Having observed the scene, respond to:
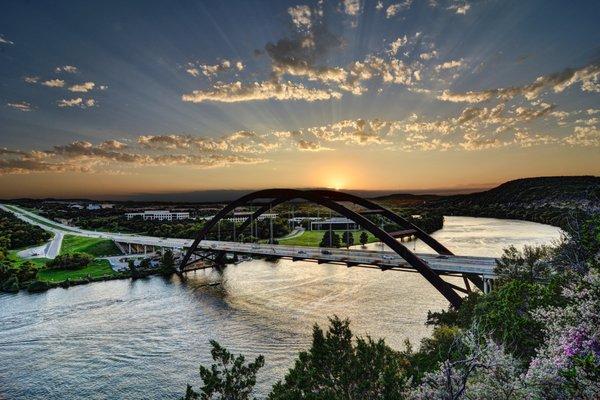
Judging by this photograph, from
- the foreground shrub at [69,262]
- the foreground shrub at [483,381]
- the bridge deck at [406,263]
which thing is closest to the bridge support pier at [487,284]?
the bridge deck at [406,263]

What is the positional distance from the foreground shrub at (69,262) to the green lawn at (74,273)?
76 cm

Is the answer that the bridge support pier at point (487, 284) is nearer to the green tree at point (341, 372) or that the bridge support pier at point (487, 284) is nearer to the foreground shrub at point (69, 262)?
the green tree at point (341, 372)

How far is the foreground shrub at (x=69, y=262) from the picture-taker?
57.0 metres

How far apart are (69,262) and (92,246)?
1989 centimetres

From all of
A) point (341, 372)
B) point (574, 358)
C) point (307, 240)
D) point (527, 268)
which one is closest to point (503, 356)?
point (574, 358)

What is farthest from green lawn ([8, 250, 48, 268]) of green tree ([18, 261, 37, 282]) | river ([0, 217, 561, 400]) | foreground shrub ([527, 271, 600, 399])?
foreground shrub ([527, 271, 600, 399])

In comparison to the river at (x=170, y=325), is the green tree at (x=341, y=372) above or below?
above

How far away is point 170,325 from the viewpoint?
109ft

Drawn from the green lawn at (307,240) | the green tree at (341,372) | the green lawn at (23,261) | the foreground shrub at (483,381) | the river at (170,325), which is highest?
the foreground shrub at (483,381)

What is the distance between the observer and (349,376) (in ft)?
40.1

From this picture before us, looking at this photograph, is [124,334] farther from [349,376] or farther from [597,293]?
[597,293]

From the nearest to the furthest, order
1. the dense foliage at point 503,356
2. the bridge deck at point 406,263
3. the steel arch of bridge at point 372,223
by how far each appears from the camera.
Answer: the dense foliage at point 503,356, the steel arch of bridge at point 372,223, the bridge deck at point 406,263

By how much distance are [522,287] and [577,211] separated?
7.91 metres

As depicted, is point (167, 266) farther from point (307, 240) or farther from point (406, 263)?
point (406, 263)
